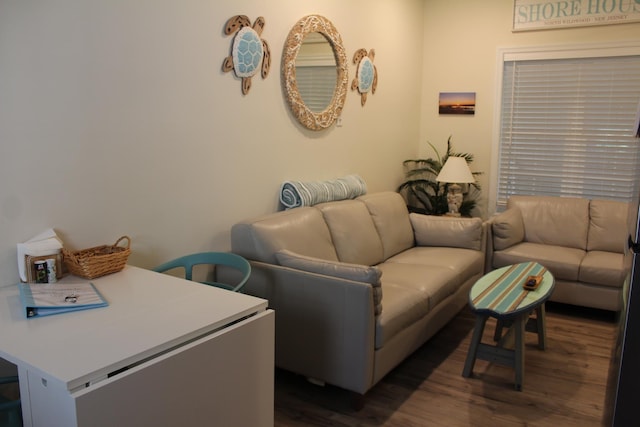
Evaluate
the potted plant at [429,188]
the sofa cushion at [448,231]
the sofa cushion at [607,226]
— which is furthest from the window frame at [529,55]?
the sofa cushion at [448,231]

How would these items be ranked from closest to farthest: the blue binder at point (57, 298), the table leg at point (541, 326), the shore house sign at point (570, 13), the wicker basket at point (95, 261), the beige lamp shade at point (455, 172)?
the blue binder at point (57, 298) → the wicker basket at point (95, 261) → the table leg at point (541, 326) → the shore house sign at point (570, 13) → the beige lamp shade at point (455, 172)

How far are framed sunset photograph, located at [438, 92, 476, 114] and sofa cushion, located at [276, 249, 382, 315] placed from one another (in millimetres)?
3208

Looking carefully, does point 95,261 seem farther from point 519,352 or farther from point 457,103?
point 457,103

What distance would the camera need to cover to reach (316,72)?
3840mm

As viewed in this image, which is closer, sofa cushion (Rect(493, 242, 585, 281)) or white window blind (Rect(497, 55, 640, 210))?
sofa cushion (Rect(493, 242, 585, 281))

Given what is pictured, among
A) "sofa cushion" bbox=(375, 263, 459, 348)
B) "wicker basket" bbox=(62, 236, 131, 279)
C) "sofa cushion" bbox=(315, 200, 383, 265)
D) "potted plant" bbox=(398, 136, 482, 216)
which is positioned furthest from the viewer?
"potted plant" bbox=(398, 136, 482, 216)

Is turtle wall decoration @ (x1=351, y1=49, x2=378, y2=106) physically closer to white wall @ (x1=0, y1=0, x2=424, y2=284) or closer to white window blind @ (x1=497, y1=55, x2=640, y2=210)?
white wall @ (x1=0, y1=0, x2=424, y2=284)

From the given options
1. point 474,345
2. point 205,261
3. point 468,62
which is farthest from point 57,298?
point 468,62

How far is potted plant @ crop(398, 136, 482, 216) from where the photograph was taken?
5.31 m

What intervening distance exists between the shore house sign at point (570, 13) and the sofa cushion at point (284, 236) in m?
3.05

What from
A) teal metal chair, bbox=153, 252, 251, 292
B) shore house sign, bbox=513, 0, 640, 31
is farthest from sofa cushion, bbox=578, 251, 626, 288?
teal metal chair, bbox=153, 252, 251, 292

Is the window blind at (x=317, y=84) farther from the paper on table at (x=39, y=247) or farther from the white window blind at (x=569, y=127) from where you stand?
the white window blind at (x=569, y=127)

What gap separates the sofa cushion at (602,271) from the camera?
154 inches

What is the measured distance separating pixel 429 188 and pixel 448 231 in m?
1.37
